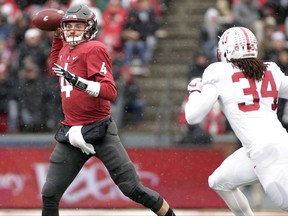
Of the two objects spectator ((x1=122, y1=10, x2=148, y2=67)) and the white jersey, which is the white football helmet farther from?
spectator ((x1=122, y1=10, x2=148, y2=67))

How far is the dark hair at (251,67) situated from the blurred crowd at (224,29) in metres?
3.85

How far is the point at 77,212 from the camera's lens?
10.5 meters

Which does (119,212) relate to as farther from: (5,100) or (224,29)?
(224,29)

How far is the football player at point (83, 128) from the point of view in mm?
7152

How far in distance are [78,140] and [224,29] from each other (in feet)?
19.4

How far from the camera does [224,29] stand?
12.7 metres

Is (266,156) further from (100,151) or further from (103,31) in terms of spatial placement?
(103,31)

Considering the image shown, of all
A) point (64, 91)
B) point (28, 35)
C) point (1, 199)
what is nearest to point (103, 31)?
point (28, 35)

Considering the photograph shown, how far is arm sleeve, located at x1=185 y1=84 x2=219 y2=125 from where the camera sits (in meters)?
6.83

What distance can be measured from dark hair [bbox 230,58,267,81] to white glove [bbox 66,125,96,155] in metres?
1.21

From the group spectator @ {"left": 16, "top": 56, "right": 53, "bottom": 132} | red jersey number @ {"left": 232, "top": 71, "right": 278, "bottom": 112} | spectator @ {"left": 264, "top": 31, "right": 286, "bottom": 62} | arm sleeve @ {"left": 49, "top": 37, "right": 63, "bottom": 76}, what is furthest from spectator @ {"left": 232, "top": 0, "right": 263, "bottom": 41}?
red jersey number @ {"left": 232, "top": 71, "right": 278, "bottom": 112}

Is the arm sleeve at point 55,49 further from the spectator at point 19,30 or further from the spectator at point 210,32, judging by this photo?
the spectator at point 19,30

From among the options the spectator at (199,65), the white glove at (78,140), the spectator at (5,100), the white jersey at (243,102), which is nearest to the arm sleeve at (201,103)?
the white jersey at (243,102)

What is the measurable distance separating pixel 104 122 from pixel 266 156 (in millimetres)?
1253
